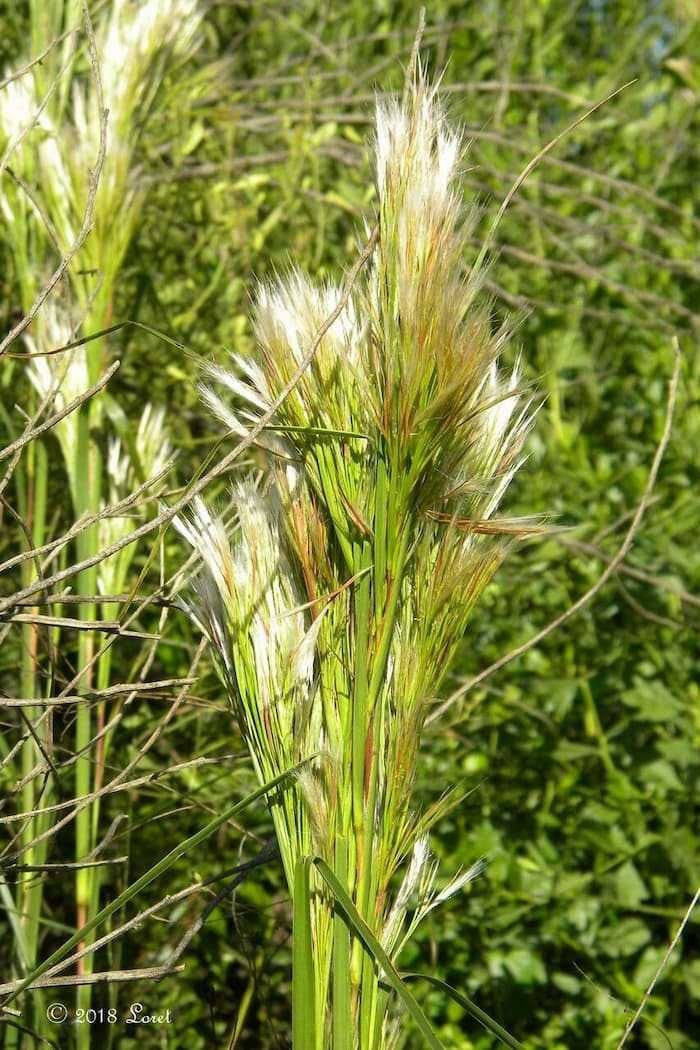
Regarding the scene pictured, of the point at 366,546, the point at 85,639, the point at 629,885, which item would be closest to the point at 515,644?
the point at 629,885

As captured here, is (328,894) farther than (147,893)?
No

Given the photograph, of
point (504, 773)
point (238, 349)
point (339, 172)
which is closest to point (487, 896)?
point (504, 773)

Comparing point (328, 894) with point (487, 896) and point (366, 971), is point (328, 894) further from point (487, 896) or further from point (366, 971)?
point (487, 896)

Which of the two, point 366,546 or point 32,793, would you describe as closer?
point 366,546

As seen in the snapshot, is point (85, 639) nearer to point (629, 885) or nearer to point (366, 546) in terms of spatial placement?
point (366, 546)

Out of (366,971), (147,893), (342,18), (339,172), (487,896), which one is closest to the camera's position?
(366,971)

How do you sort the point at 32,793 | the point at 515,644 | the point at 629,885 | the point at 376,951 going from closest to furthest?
the point at 376,951, the point at 32,793, the point at 629,885, the point at 515,644

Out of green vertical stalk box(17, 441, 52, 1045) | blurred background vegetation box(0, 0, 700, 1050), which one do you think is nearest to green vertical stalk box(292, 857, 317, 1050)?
green vertical stalk box(17, 441, 52, 1045)
